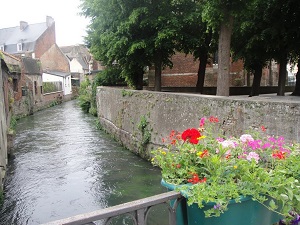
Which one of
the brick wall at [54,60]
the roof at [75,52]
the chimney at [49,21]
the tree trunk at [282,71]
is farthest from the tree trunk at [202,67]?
the roof at [75,52]

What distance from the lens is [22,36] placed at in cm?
4397

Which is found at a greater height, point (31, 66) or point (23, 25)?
point (23, 25)

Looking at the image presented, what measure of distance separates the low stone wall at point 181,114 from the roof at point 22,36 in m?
30.9

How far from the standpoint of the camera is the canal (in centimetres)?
767

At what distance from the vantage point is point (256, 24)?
12.9 meters

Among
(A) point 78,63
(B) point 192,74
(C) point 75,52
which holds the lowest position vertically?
(B) point 192,74

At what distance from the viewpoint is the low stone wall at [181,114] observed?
6295 millimetres

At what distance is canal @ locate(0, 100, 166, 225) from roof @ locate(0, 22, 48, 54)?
3039cm

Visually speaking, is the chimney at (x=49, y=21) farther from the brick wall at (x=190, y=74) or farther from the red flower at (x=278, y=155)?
the red flower at (x=278, y=155)

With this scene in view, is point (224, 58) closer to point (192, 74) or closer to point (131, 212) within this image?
point (131, 212)

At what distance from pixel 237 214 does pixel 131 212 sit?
825mm

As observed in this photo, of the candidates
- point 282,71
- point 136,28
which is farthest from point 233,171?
point 282,71

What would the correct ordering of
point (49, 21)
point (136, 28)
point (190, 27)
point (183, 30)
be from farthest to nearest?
1. point (49, 21)
2. point (190, 27)
3. point (183, 30)
4. point (136, 28)

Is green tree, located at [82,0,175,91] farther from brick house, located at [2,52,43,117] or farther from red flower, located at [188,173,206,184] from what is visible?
brick house, located at [2,52,43,117]
